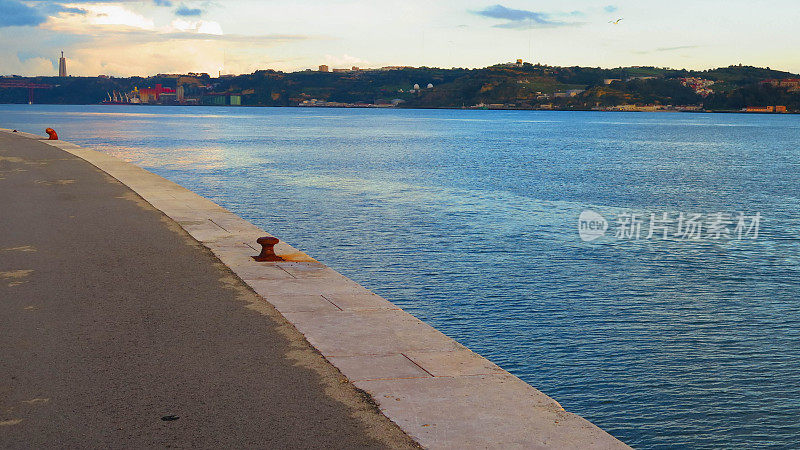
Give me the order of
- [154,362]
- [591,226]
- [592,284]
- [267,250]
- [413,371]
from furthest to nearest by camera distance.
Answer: [591,226] → [592,284] → [267,250] → [154,362] → [413,371]

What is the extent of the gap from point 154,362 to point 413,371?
2.38m

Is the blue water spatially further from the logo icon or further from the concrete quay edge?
the concrete quay edge

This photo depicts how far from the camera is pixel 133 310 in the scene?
874cm

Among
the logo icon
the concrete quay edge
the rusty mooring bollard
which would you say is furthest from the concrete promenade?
the logo icon

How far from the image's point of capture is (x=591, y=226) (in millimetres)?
23984

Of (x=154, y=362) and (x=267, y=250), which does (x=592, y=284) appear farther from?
(x=154, y=362)

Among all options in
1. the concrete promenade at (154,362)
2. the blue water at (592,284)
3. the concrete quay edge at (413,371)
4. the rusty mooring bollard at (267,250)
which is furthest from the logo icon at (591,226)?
the concrete promenade at (154,362)

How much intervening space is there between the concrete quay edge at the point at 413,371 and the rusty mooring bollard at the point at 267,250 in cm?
22

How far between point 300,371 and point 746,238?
19062mm

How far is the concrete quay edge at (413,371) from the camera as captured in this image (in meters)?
5.49

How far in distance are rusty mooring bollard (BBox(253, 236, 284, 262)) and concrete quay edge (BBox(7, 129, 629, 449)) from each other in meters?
0.22

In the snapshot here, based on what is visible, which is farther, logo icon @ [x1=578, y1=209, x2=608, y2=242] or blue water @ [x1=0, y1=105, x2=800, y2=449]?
logo icon @ [x1=578, y1=209, x2=608, y2=242]

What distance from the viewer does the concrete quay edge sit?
18.0ft

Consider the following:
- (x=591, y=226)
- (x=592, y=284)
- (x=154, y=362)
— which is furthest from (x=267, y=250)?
(x=591, y=226)
